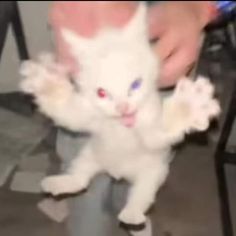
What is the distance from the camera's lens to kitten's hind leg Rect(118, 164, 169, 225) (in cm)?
70

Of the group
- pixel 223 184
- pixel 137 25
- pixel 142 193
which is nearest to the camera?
pixel 137 25

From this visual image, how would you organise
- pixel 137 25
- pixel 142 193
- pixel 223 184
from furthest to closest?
pixel 223 184, pixel 142 193, pixel 137 25

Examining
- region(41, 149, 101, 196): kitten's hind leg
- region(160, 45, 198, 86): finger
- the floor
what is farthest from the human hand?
the floor

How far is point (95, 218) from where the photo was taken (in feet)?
2.97

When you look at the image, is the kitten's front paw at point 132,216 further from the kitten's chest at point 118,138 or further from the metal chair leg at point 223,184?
the metal chair leg at point 223,184

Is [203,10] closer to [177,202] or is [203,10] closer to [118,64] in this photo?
[118,64]

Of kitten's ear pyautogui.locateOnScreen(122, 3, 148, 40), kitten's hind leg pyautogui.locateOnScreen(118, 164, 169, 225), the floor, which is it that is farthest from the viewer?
the floor

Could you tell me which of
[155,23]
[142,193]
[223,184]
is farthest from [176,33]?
[223,184]

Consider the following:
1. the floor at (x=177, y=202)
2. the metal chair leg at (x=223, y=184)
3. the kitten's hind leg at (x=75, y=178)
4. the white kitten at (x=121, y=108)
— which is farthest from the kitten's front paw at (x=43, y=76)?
the metal chair leg at (x=223, y=184)

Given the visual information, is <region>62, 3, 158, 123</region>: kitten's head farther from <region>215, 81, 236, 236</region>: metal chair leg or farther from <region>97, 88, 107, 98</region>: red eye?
<region>215, 81, 236, 236</region>: metal chair leg

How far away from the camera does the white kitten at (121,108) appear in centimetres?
58

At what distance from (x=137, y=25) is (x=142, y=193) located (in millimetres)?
190

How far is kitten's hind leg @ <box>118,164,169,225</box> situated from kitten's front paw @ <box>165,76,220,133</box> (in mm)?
72

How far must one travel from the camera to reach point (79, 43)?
0.58 m
